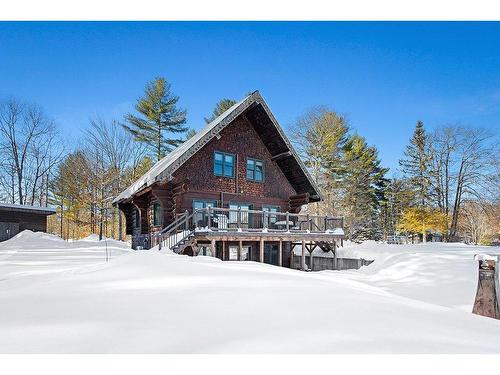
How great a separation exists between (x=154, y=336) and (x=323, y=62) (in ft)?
51.3

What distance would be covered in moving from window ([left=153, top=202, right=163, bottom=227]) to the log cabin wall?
1912 mm

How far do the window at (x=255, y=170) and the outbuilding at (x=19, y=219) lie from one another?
17.4m

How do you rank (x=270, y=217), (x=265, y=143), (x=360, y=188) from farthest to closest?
(x=360, y=188), (x=265, y=143), (x=270, y=217)

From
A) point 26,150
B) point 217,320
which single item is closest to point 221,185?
point 217,320

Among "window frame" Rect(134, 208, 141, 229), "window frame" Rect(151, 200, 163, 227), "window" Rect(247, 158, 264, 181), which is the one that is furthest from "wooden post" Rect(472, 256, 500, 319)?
"window frame" Rect(134, 208, 141, 229)

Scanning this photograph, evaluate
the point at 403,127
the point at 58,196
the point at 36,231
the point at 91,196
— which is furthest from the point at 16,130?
the point at 403,127

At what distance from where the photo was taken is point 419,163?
34.4m

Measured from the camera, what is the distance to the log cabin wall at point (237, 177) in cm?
1591

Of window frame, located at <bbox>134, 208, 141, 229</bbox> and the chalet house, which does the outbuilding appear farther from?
window frame, located at <bbox>134, 208, 141, 229</bbox>

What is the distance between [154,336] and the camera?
2414 millimetres

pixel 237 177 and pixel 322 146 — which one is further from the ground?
pixel 322 146

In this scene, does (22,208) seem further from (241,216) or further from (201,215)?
(241,216)

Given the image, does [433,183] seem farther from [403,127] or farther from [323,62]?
[323,62]

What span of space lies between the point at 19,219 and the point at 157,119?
15405 millimetres
